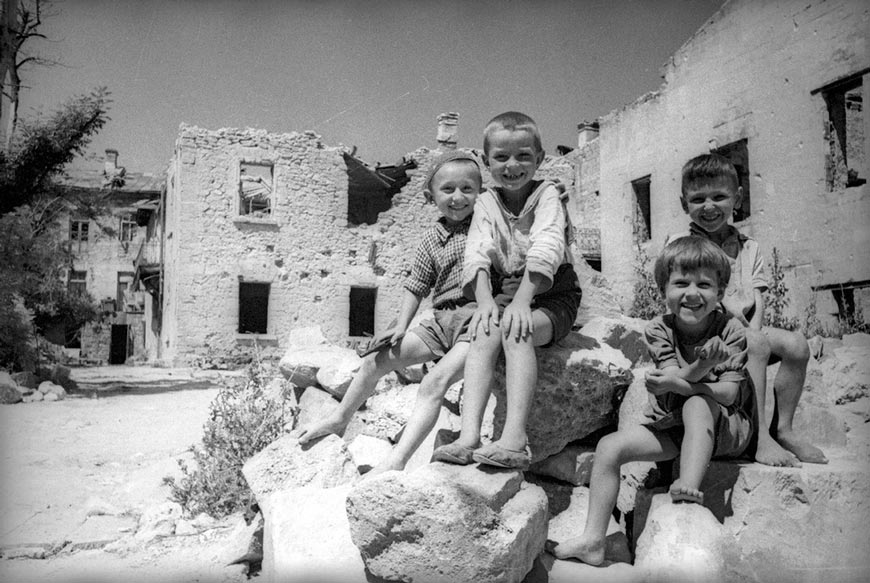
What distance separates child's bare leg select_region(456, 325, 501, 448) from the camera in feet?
8.71

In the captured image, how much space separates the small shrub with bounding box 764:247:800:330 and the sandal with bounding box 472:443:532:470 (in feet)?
18.3

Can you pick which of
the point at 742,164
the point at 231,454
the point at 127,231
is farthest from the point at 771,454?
the point at 127,231

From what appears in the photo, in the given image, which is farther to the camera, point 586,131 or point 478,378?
point 586,131

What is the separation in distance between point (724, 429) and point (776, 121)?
7908mm

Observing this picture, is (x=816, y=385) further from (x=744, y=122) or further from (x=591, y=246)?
(x=591, y=246)

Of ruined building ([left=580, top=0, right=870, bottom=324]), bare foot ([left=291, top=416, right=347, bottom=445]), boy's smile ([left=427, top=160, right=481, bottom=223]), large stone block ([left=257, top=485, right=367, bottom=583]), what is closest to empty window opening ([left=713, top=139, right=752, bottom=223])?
ruined building ([left=580, top=0, right=870, bottom=324])

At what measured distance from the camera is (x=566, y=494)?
3219 mm

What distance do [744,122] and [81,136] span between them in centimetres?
971

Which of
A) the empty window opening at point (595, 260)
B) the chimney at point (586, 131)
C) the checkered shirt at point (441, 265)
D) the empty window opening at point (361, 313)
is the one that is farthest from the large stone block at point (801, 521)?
the chimney at point (586, 131)

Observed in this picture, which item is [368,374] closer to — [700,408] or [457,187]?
[457,187]

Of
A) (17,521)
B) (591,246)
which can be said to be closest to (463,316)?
(17,521)

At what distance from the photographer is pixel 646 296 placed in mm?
9758

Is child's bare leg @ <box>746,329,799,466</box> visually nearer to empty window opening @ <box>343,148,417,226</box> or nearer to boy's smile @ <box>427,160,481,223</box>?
boy's smile @ <box>427,160,481,223</box>

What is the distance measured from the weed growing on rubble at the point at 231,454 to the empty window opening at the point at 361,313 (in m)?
12.0
